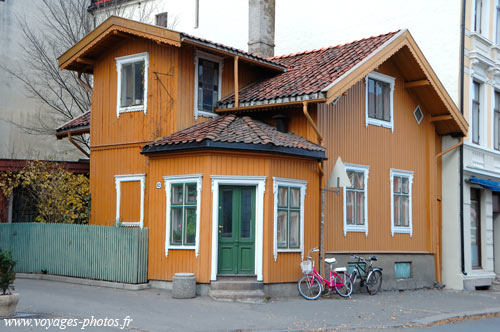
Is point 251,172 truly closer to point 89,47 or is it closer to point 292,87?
point 292,87

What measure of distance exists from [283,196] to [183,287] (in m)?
3.31

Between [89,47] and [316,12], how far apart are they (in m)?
10.9

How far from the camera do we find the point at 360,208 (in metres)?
18.6

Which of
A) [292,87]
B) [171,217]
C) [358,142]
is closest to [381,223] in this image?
[358,142]

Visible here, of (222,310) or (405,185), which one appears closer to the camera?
(222,310)

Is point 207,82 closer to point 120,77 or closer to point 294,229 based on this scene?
point 120,77

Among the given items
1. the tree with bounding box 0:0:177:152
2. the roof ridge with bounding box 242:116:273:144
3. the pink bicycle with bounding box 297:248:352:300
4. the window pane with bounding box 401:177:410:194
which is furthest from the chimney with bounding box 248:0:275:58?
the pink bicycle with bounding box 297:248:352:300

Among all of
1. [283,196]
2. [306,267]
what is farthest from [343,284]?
[283,196]

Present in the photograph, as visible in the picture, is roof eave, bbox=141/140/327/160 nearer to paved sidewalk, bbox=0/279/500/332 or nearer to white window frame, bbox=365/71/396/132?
white window frame, bbox=365/71/396/132

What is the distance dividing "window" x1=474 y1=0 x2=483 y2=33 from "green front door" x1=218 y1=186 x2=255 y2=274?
39.1 ft

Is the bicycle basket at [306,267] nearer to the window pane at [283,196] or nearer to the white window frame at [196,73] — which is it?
the window pane at [283,196]

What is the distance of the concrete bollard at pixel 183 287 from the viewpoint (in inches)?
583

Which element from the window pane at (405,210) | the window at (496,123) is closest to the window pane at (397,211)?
the window pane at (405,210)

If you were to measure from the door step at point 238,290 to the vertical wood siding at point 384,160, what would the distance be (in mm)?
2867
